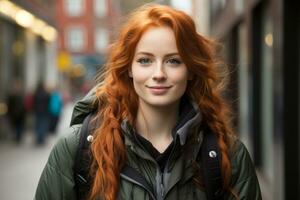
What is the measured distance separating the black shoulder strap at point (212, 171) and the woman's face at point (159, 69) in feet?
0.78

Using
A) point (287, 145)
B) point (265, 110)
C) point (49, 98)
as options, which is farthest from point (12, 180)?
point (49, 98)

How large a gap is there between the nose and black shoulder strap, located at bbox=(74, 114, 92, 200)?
14.3 inches

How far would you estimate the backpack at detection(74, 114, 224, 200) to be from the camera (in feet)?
7.71

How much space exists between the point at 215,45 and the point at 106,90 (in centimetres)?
51

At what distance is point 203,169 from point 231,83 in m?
3.13

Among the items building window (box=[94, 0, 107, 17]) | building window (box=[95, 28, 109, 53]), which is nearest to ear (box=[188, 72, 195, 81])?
building window (box=[94, 0, 107, 17])

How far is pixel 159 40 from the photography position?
2.34m

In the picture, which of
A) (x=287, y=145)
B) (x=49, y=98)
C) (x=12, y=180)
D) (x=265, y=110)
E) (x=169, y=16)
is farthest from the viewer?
(x=49, y=98)

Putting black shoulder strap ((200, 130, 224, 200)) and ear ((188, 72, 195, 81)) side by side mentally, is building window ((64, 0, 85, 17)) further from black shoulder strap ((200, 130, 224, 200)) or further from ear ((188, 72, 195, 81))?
black shoulder strap ((200, 130, 224, 200))

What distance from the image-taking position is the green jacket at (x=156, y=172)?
2342mm

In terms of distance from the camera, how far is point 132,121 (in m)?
2.47

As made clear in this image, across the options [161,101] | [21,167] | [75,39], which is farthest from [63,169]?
[75,39]

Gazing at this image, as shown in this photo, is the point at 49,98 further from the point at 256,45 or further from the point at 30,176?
the point at 256,45

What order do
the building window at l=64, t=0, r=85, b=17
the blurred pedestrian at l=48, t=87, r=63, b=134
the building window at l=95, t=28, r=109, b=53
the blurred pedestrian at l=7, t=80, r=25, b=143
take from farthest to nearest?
1. the building window at l=95, t=28, r=109, b=53
2. the building window at l=64, t=0, r=85, b=17
3. the blurred pedestrian at l=48, t=87, r=63, b=134
4. the blurred pedestrian at l=7, t=80, r=25, b=143
